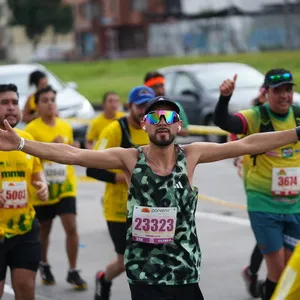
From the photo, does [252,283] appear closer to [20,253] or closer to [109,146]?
[109,146]

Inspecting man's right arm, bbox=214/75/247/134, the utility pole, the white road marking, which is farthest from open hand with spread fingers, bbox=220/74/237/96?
the utility pole

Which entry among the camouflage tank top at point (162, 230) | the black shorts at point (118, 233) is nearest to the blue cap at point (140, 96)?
the black shorts at point (118, 233)

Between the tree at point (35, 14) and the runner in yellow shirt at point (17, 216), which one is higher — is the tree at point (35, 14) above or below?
below

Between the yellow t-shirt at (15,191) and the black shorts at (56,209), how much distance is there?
2.18m

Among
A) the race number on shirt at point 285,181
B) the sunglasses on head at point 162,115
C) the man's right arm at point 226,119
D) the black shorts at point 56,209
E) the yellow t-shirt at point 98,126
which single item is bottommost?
the black shorts at point 56,209

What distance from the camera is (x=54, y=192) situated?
1008 centimetres

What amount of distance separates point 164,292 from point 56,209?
3962 mm

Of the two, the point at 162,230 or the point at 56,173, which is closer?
the point at 162,230

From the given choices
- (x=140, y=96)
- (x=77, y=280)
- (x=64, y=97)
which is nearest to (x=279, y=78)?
(x=140, y=96)

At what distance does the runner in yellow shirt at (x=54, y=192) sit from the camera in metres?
10.0

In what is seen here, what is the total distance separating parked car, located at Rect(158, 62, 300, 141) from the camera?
20.9 meters

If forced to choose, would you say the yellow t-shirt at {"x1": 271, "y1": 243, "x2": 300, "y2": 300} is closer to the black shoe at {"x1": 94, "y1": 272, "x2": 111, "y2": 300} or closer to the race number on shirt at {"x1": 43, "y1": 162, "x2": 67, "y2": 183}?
the black shoe at {"x1": 94, "y1": 272, "x2": 111, "y2": 300}

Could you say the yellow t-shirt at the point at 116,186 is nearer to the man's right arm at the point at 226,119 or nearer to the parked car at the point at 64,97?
the man's right arm at the point at 226,119

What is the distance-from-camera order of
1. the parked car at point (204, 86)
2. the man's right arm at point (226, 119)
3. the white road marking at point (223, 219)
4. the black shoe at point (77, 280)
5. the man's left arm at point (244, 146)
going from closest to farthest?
the man's left arm at point (244, 146) < the man's right arm at point (226, 119) < the black shoe at point (77, 280) < the white road marking at point (223, 219) < the parked car at point (204, 86)
